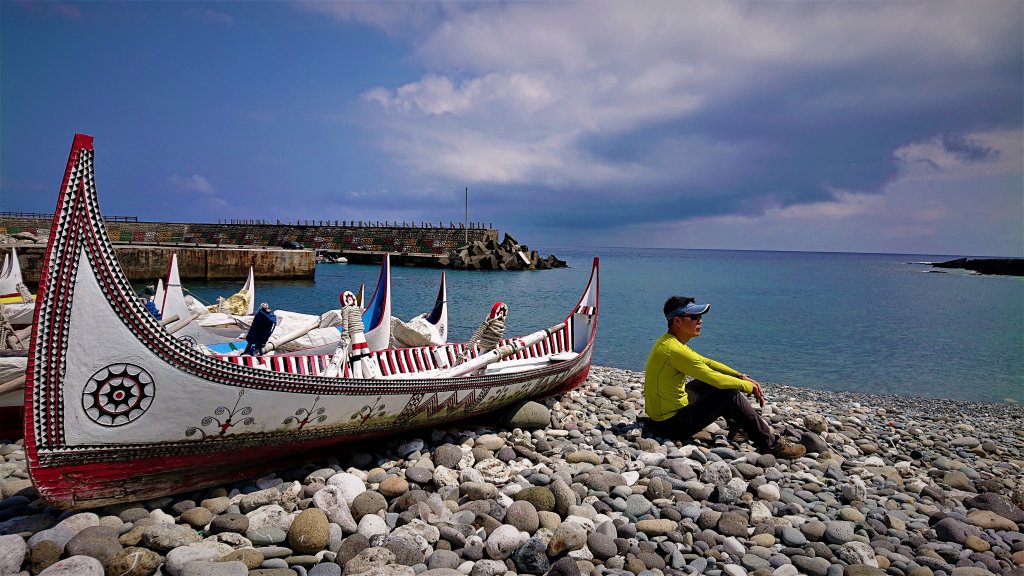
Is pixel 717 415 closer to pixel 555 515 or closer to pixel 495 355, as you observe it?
pixel 555 515

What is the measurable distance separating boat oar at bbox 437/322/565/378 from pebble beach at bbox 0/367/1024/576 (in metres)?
0.89

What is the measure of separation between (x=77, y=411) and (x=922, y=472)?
9536mm

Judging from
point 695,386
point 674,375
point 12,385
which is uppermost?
point 674,375

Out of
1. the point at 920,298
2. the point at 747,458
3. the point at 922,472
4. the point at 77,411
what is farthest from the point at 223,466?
the point at 920,298

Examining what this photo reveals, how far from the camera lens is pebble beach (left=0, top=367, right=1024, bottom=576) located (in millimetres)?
4637

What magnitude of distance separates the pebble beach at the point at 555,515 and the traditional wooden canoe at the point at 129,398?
0.40m

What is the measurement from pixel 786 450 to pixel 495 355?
4.14m

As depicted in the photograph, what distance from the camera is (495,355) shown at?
8.49 m

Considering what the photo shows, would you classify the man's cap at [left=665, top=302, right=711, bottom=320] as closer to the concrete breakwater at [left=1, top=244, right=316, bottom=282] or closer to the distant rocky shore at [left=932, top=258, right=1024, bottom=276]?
the concrete breakwater at [left=1, top=244, right=316, bottom=282]

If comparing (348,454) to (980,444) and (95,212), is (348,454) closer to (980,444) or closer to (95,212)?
(95,212)

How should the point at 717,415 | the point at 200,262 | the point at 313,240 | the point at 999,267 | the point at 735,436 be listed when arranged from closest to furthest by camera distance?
the point at 717,415
the point at 735,436
the point at 200,262
the point at 313,240
the point at 999,267

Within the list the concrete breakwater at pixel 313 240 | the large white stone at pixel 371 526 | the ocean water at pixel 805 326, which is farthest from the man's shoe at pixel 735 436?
the concrete breakwater at pixel 313 240

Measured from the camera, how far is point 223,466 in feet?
18.6

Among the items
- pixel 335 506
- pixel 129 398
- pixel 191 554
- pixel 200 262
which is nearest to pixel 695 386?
pixel 335 506
